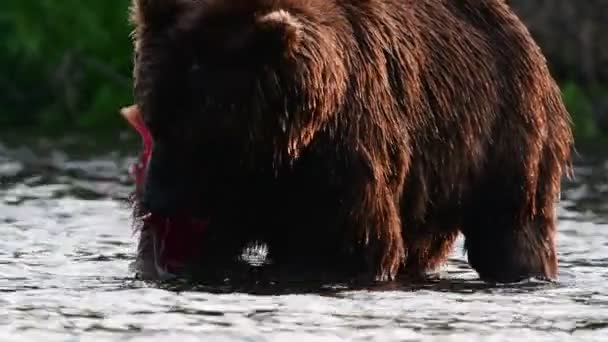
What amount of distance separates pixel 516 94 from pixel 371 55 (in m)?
1.11

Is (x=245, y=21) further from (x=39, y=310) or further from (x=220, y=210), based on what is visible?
(x=39, y=310)

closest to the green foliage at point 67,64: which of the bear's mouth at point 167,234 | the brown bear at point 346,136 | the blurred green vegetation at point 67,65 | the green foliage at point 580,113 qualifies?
the blurred green vegetation at point 67,65

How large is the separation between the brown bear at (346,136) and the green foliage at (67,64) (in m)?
10.2

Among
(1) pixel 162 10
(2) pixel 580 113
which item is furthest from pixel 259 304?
(2) pixel 580 113

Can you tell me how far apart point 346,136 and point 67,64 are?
38.4 feet

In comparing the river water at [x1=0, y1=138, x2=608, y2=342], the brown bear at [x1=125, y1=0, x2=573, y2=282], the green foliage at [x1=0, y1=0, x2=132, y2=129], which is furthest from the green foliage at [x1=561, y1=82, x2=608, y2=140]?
the brown bear at [x1=125, y1=0, x2=573, y2=282]

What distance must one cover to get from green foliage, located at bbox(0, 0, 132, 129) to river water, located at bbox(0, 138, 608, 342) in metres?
8.82

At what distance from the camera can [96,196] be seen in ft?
36.5

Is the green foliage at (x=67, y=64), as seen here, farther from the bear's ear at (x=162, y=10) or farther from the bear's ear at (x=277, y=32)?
Result: the bear's ear at (x=277, y=32)

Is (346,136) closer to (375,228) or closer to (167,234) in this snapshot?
(375,228)

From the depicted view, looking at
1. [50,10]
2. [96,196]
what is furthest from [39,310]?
[50,10]

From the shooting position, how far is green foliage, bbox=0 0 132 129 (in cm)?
1777

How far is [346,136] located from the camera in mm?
6613

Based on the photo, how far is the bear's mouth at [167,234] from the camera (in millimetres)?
6742
